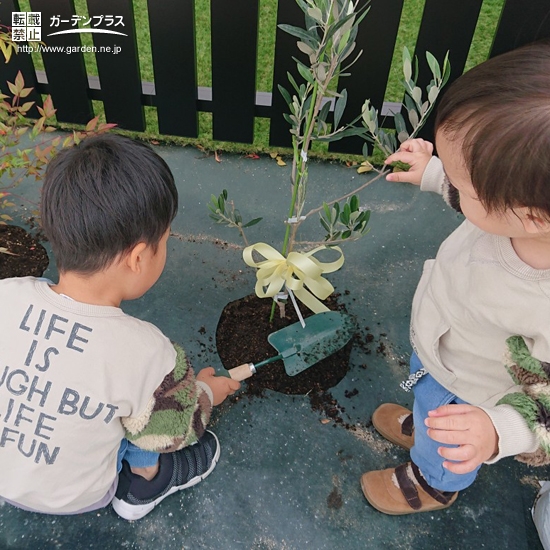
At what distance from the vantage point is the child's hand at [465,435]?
99 centimetres

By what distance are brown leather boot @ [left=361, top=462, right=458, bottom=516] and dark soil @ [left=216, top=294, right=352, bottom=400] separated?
14.3 inches

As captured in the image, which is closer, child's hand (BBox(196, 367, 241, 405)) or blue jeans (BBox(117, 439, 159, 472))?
blue jeans (BBox(117, 439, 159, 472))

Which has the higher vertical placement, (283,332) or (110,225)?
(110,225)

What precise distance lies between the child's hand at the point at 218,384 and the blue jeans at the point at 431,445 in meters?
0.57

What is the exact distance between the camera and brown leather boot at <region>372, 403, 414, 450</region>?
66.0 inches

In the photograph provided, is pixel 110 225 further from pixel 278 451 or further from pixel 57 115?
pixel 57 115

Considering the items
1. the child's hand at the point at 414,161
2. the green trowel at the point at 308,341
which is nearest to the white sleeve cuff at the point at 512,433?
the child's hand at the point at 414,161

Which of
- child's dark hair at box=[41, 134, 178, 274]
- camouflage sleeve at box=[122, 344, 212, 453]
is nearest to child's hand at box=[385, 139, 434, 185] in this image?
child's dark hair at box=[41, 134, 178, 274]

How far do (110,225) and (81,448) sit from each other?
1.66 feet

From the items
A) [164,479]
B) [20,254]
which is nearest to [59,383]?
[164,479]

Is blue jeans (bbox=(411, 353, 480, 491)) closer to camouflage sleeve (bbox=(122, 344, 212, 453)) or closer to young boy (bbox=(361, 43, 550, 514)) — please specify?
young boy (bbox=(361, 43, 550, 514))

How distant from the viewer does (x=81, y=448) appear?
44.9 inches

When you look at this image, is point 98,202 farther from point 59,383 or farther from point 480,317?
point 480,317

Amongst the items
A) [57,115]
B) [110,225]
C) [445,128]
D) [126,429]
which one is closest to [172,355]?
[126,429]
